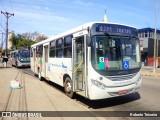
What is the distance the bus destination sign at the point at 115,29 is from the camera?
26.8ft

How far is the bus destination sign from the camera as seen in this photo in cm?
818

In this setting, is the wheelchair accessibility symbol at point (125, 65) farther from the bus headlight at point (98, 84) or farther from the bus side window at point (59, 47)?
the bus side window at point (59, 47)

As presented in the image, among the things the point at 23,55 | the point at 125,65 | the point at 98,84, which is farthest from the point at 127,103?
the point at 23,55

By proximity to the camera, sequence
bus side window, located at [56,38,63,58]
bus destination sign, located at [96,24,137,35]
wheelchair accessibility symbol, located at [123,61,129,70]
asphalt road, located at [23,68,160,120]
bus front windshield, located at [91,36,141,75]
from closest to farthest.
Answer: bus front windshield, located at [91,36,141,75] < bus destination sign, located at [96,24,137,35] < asphalt road, located at [23,68,160,120] < wheelchair accessibility symbol, located at [123,61,129,70] < bus side window, located at [56,38,63,58]

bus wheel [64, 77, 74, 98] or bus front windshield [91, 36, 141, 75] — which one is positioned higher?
bus front windshield [91, 36, 141, 75]

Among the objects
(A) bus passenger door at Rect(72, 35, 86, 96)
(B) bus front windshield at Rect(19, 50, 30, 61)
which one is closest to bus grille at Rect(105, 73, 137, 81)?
(A) bus passenger door at Rect(72, 35, 86, 96)

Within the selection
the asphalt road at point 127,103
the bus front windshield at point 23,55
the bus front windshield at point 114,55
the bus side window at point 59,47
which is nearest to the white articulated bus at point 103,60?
the bus front windshield at point 114,55

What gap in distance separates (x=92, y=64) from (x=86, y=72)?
47cm

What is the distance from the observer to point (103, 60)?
802cm

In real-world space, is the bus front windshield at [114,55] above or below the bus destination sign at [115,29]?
below

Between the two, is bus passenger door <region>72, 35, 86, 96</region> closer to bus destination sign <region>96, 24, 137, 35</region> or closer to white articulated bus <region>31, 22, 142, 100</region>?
white articulated bus <region>31, 22, 142, 100</region>

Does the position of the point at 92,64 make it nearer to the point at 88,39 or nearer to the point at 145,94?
the point at 88,39

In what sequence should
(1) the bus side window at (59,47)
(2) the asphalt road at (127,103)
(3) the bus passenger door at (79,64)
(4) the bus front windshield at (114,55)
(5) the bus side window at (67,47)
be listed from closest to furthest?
(4) the bus front windshield at (114,55)
(2) the asphalt road at (127,103)
(3) the bus passenger door at (79,64)
(5) the bus side window at (67,47)
(1) the bus side window at (59,47)

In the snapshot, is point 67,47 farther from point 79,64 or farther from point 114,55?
point 114,55
